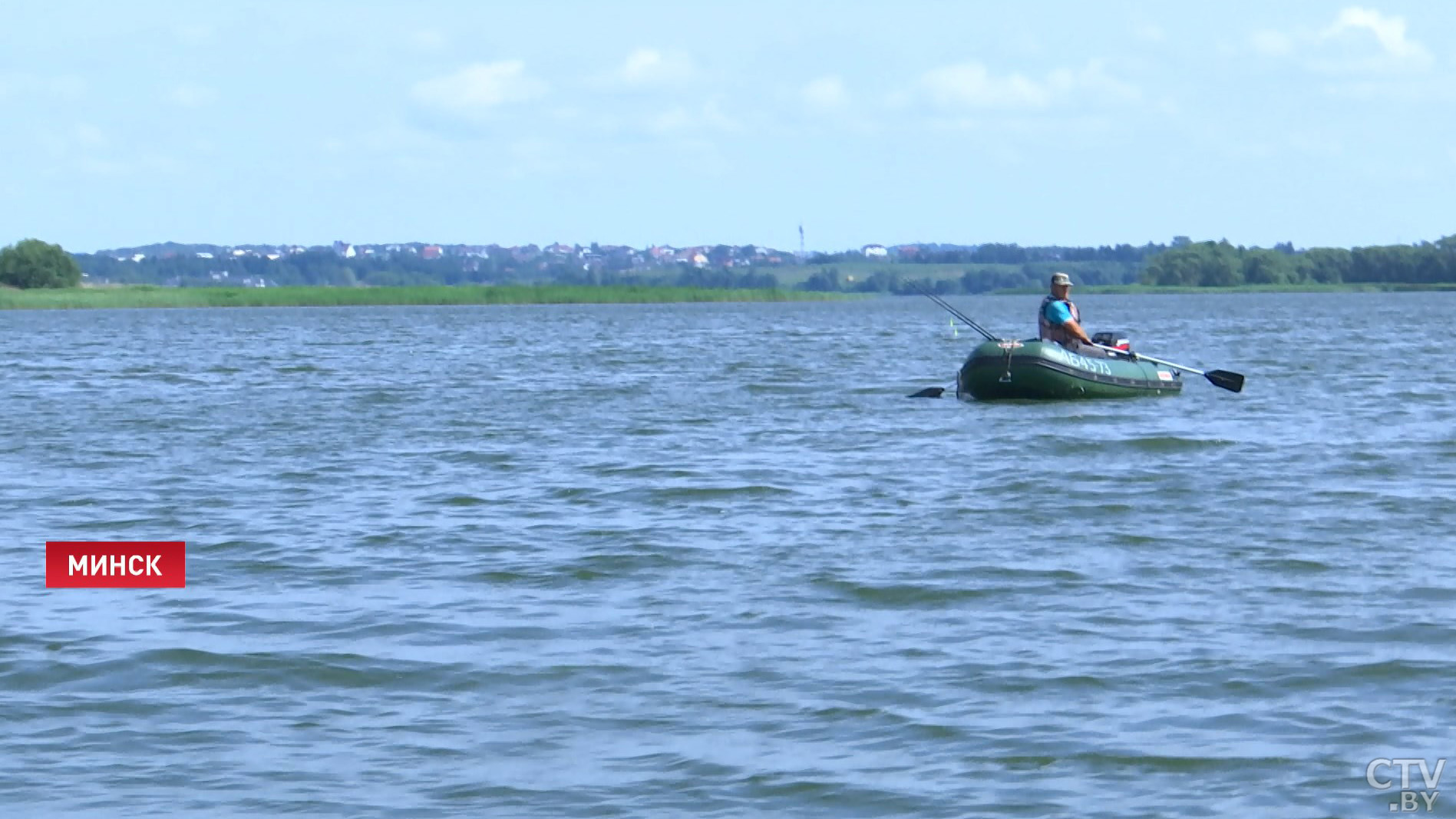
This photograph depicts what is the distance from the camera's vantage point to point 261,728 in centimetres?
812

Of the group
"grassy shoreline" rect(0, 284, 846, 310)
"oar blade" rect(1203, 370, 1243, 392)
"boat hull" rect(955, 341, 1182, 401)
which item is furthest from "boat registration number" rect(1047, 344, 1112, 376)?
"grassy shoreline" rect(0, 284, 846, 310)

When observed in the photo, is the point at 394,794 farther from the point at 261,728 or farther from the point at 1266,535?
the point at 1266,535

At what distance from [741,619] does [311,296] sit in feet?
313

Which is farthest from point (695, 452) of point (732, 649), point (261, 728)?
point (261, 728)

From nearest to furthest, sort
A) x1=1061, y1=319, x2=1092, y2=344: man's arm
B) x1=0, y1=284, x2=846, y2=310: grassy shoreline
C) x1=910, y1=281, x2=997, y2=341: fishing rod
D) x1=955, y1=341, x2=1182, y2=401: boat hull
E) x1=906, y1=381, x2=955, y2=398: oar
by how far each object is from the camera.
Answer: x1=955, y1=341, x2=1182, y2=401: boat hull < x1=1061, y1=319, x2=1092, y2=344: man's arm < x1=910, y1=281, x2=997, y2=341: fishing rod < x1=906, y1=381, x2=955, y2=398: oar < x1=0, y1=284, x2=846, y2=310: grassy shoreline

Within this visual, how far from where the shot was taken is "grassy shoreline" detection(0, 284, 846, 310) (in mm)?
89188

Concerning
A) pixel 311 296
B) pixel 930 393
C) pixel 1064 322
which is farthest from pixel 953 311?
pixel 311 296

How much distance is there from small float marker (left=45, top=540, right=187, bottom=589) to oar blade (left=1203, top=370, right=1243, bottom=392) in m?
17.6

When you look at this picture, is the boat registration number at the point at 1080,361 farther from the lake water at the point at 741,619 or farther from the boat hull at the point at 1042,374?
the lake water at the point at 741,619

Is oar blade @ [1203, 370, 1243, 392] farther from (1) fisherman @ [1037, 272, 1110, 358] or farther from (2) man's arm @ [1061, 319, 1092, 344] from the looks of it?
(2) man's arm @ [1061, 319, 1092, 344]

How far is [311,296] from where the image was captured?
103 m

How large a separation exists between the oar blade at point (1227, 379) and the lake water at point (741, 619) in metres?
3.50

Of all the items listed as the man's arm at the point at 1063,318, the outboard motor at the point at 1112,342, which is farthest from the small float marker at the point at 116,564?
the outboard motor at the point at 1112,342

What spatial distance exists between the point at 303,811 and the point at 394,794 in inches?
13.9
